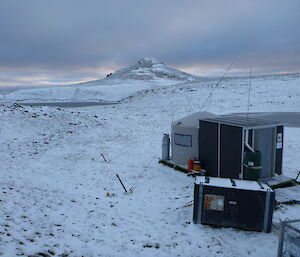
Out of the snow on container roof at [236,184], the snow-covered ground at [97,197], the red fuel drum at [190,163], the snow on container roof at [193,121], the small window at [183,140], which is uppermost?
the snow on container roof at [193,121]

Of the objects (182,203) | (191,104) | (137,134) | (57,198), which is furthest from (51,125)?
(191,104)

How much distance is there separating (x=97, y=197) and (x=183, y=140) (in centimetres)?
556

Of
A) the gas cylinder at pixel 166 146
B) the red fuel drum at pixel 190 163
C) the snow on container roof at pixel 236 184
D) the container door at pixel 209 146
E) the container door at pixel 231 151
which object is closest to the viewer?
the snow on container roof at pixel 236 184

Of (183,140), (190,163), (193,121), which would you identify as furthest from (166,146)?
(190,163)

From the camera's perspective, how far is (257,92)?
1943 inches

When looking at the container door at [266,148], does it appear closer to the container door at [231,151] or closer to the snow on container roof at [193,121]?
the container door at [231,151]

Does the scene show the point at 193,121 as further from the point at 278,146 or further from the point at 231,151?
the point at 278,146

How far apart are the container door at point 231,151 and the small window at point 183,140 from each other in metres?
2.31

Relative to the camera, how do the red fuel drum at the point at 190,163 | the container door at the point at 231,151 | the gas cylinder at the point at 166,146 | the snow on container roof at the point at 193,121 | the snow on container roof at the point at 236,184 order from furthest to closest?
the gas cylinder at the point at 166,146 < the snow on container roof at the point at 193,121 < the red fuel drum at the point at 190,163 < the container door at the point at 231,151 < the snow on container roof at the point at 236,184

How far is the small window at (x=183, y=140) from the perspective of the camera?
45.5 ft

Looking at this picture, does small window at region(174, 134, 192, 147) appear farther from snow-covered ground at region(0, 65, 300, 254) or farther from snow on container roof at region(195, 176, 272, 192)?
snow on container roof at region(195, 176, 272, 192)

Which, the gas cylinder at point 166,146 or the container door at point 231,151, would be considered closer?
the container door at point 231,151

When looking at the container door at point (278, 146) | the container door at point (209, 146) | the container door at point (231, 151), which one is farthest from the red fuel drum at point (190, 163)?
the container door at point (278, 146)

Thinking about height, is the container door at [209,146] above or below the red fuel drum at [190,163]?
above
